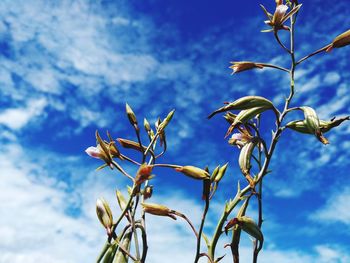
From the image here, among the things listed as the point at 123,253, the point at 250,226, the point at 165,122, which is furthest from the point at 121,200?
the point at 250,226

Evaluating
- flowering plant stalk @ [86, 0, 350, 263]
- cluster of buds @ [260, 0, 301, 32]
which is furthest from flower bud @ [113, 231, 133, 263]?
cluster of buds @ [260, 0, 301, 32]

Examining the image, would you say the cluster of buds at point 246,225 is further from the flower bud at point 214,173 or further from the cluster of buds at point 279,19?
the cluster of buds at point 279,19

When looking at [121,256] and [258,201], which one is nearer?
[121,256]

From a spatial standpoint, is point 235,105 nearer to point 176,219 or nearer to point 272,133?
point 272,133

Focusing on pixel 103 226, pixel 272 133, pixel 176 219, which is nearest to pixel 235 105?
pixel 272 133

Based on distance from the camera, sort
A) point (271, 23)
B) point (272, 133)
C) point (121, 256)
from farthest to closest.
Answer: point (271, 23) → point (272, 133) → point (121, 256)

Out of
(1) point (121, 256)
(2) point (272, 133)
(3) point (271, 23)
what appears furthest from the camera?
(3) point (271, 23)

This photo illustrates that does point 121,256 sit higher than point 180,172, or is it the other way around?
point 180,172
